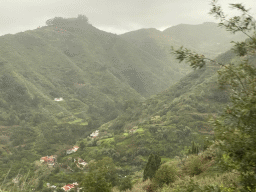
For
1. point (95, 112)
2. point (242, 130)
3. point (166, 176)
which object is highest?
point (242, 130)

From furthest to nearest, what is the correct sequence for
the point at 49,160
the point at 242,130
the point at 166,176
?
1. the point at 49,160
2. the point at 166,176
3. the point at 242,130

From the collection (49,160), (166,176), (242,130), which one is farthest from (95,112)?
(242,130)

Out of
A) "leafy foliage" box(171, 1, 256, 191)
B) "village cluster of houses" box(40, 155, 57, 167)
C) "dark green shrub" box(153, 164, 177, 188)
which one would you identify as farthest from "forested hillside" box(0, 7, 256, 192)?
"leafy foliage" box(171, 1, 256, 191)

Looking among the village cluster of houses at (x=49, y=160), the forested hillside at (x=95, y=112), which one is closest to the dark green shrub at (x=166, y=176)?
Result: the forested hillside at (x=95, y=112)

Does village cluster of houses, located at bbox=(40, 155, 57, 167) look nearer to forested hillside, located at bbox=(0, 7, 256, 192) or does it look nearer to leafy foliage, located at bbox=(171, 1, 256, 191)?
forested hillside, located at bbox=(0, 7, 256, 192)

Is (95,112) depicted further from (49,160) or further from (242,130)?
(242,130)

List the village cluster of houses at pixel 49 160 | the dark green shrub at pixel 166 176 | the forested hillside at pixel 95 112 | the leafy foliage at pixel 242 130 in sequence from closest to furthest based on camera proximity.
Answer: the leafy foliage at pixel 242 130
the dark green shrub at pixel 166 176
the forested hillside at pixel 95 112
the village cluster of houses at pixel 49 160

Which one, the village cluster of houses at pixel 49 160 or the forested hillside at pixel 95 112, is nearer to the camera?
the forested hillside at pixel 95 112

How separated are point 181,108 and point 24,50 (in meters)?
80.0

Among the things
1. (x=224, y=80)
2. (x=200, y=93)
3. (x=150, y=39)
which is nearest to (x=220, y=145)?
(x=224, y=80)

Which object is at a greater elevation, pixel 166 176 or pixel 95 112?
pixel 166 176

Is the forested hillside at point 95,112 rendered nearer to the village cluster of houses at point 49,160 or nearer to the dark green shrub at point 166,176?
the dark green shrub at point 166,176

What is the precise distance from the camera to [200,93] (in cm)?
4541

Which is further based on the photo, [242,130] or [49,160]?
[49,160]
